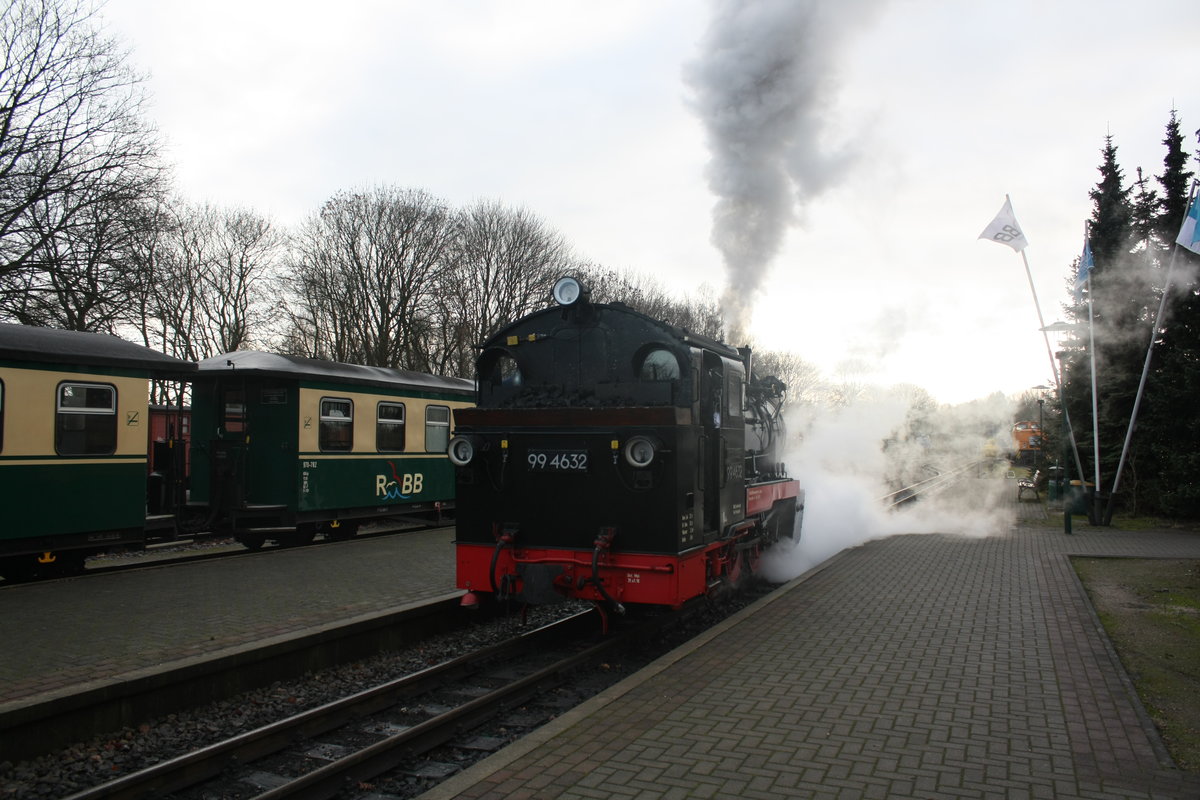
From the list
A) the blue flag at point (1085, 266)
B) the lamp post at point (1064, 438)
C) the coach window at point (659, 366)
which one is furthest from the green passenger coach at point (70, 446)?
the blue flag at point (1085, 266)

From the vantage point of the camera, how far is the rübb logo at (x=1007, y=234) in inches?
680

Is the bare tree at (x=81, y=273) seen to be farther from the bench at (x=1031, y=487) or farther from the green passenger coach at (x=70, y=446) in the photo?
the bench at (x=1031, y=487)

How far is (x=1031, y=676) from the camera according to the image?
6203mm

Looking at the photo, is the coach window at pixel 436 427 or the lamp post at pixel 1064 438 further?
the lamp post at pixel 1064 438

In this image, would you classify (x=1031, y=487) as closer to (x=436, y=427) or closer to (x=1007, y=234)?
(x=1007, y=234)

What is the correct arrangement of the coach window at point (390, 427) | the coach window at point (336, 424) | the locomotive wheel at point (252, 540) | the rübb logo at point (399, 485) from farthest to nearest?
the coach window at point (390, 427), the rübb logo at point (399, 485), the coach window at point (336, 424), the locomotive wheel at point (252, 540)

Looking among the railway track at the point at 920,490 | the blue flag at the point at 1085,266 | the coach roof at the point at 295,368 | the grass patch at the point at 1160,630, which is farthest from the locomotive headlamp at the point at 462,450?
the blue flag at the point at 1085,266

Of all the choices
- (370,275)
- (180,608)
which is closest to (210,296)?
(370,275)

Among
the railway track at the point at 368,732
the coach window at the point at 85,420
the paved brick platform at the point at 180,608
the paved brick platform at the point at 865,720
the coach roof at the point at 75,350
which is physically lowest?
the railway track at the point at 368,732

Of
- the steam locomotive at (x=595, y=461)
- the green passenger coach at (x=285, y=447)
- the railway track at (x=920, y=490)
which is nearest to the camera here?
the steam locomotive at (x=595, y=461)

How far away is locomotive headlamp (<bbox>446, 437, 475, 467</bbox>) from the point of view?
24.4 feet

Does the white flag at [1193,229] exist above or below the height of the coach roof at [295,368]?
above

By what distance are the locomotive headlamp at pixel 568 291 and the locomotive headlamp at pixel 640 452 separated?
59.3 inches

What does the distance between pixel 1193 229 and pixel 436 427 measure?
14.0m
